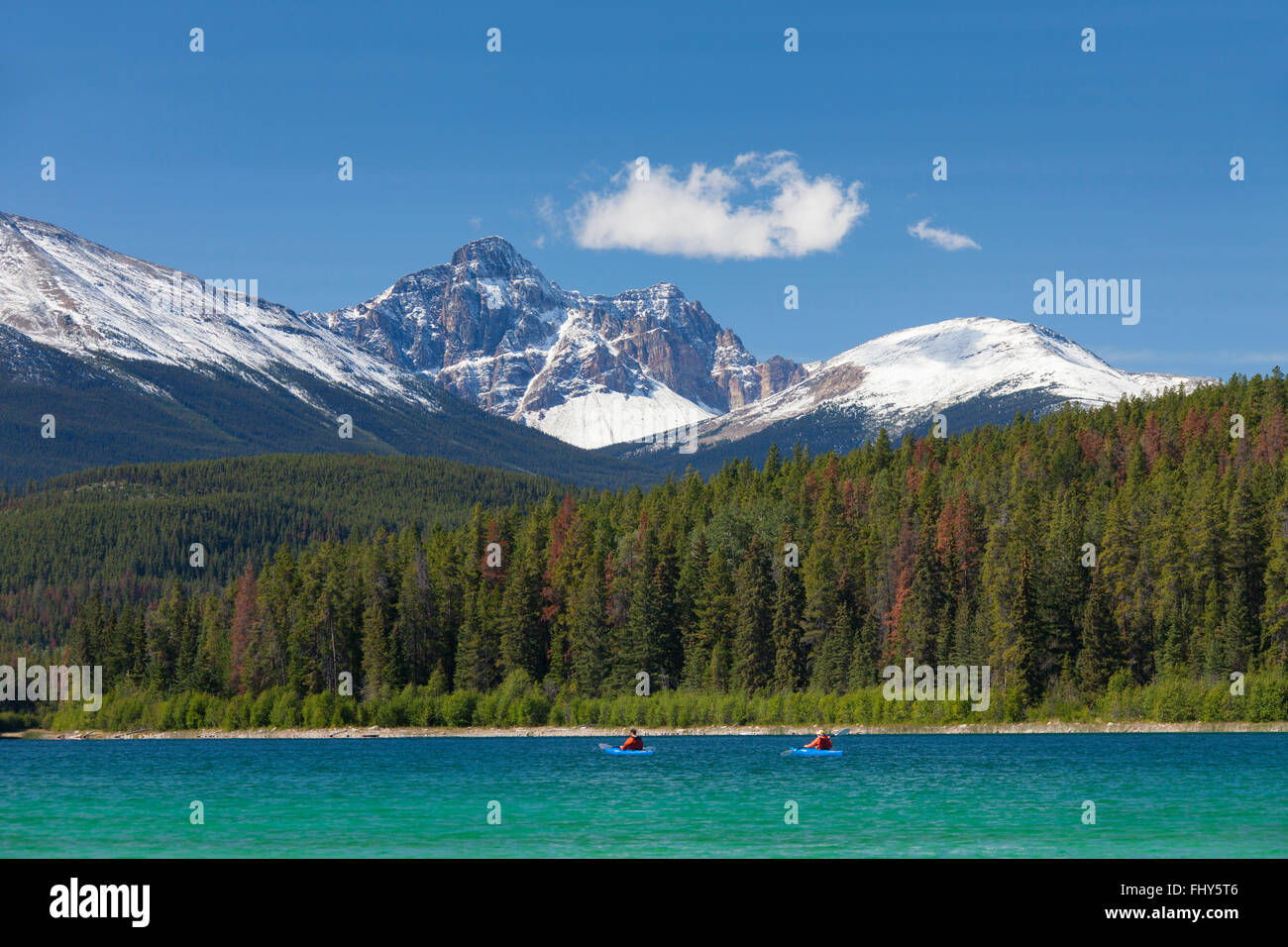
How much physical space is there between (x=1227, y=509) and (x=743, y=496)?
54474mm

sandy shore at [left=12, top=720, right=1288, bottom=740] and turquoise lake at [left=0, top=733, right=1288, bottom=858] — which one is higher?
turquoise lake at [left=0, top=733, right=1288, bottom=858]

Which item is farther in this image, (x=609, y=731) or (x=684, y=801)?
(x=609, y=731)

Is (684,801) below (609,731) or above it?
above

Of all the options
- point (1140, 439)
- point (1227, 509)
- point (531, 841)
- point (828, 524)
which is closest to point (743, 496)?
point (828, 524)

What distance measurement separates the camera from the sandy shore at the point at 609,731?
111 m

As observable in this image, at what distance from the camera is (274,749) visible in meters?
115

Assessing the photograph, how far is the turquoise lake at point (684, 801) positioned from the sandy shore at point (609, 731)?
4389 mm

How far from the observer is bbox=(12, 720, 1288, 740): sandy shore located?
365 ft

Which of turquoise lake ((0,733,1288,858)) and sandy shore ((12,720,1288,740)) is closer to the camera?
turquoise lake ((0,733,1288,858))

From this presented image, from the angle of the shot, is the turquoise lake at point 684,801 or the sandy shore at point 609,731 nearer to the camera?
the turquoise lake at point 684,801

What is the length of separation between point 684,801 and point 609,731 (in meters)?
62.0

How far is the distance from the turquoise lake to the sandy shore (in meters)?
4.39

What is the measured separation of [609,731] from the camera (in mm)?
128500
